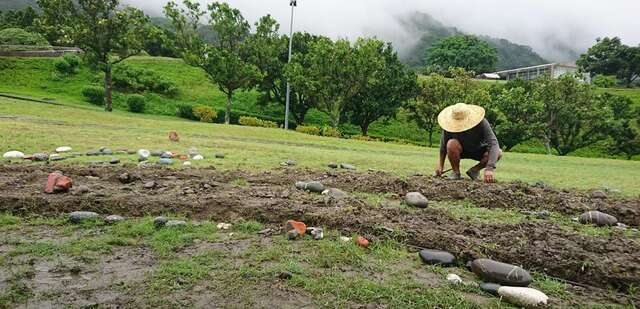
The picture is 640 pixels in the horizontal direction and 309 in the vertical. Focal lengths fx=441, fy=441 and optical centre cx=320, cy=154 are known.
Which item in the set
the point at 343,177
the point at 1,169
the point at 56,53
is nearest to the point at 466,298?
the point at 343,177

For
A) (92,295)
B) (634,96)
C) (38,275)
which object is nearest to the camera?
(92,295)

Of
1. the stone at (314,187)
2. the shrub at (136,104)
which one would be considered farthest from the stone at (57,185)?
the shrub at (136,104)

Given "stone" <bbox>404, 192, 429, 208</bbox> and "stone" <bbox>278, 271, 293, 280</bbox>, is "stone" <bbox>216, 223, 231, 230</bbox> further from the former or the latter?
"stone" <bbox>404, 192, 429, 208</bbox>

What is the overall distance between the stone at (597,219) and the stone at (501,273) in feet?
8.16

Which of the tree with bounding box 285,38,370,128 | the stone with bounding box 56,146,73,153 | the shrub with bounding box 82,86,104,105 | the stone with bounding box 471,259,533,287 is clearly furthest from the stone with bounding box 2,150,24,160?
the shrub with bounding box 82,86,104,105

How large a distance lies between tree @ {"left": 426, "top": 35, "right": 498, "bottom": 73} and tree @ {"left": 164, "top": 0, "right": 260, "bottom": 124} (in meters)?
60.8

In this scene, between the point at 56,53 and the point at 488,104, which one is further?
the point at 56,53

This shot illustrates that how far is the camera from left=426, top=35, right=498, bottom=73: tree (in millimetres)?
87438

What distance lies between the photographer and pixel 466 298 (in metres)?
3.12

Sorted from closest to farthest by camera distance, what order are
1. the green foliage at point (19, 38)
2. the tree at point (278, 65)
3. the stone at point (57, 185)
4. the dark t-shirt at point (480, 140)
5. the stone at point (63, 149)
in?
the stone at point (57, 185) → the dark t-shirt at point (480, 140) → the stone at point (63, 149) → the tree at point (278, 65) → the green foliage at point (19, 38)

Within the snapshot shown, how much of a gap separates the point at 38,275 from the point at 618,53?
85965 mm

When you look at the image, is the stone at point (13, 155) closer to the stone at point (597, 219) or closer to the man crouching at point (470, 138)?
the man crouching at point (470, 138)

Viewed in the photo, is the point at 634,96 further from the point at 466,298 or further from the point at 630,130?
the point at 466,298

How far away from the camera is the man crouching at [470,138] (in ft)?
23.8
